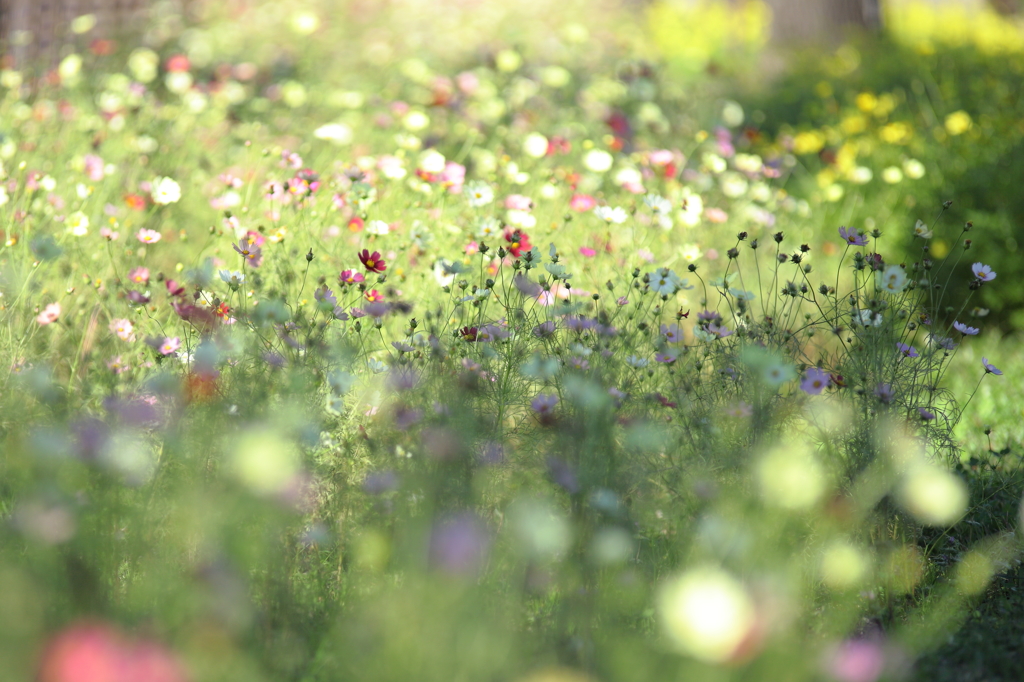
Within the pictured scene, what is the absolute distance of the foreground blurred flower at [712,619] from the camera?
108 cm

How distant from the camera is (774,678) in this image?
1.31 meters

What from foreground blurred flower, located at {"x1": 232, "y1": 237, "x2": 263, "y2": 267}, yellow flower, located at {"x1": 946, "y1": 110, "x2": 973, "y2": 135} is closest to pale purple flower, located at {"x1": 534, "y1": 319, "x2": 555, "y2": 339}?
foreground blurred flower, located at {"x1": 232, "y1": 237, "x2": 263, "y2": 267}

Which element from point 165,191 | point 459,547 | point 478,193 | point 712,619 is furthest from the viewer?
point 478,193

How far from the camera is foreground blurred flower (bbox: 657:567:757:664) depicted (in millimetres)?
1077

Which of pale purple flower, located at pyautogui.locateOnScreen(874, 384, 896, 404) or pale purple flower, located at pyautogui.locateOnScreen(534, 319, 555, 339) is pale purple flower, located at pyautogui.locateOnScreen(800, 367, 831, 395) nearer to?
pale purple flower, located at pyautogui.locateOnScreen(874, 384, 896, 404)

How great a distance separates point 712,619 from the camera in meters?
1.08

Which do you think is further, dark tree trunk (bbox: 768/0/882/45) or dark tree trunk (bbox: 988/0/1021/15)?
dark tree trunk (bbox: 988/0/1021/15)

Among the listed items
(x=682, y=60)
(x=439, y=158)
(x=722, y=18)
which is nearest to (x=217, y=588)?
(x=439, y=158)

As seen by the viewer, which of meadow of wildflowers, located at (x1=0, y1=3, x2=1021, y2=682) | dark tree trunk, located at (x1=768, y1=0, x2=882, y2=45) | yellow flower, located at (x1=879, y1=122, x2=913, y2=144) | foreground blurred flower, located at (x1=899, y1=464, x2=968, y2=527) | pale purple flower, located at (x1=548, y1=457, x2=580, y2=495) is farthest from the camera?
dark tree trunk, located at (x1=768, y1=0, x2=882, y2=45)

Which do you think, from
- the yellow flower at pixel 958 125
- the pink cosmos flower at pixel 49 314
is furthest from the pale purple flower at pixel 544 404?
the yellow flower at pixel 958 125

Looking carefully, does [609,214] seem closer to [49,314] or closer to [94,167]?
[49,314]

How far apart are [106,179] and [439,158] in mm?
1422

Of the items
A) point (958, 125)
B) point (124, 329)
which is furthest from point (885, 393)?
point (958, 125)

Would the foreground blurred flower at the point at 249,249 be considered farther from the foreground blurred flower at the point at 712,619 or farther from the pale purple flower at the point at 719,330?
the foreground blurred flower at the point at 712,619
